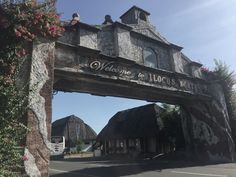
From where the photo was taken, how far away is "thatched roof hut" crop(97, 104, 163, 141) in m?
26.7

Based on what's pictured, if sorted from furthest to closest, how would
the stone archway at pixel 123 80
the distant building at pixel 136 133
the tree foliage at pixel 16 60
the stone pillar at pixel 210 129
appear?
the distant building at pixel 136 133
the stone pillar at pixel 210 129
the stone archway at pixel 123 80
the tree foliage at pixel 16 60

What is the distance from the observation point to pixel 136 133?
91.5 feet

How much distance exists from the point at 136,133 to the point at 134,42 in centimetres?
1548

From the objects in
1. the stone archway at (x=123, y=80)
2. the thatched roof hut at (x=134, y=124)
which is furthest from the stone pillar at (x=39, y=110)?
the thatched roof hut at (x=134, y=124)

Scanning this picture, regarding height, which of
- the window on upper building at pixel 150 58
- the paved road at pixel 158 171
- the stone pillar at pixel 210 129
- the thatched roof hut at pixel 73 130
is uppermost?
the window on upper building at pixel 150 58

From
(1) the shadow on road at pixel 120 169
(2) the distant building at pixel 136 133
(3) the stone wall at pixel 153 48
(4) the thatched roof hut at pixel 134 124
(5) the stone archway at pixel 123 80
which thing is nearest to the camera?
(5) the stone archway at pixel 123 80

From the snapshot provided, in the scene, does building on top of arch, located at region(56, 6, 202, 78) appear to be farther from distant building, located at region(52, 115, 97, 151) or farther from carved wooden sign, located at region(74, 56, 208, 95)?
distant building, located at region(52, 115, 97, 151)

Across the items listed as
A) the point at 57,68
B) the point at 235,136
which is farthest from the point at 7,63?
the point at 235,136

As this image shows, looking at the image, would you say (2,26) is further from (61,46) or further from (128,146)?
(128,146)

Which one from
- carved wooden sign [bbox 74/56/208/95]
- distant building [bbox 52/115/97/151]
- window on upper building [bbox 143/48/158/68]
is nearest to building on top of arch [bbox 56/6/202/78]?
window on upper building [bbox 143/48/158/68]

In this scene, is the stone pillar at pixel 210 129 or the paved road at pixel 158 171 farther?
the stone pillar at pixel 210 129

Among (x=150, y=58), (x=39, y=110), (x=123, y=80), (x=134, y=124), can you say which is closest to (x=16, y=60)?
(x=39, y=110)

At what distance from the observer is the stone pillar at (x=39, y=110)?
784cm

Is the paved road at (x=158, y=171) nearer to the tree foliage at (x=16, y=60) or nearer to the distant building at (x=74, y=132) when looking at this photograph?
the tree foliage at (x=16, y=60)
